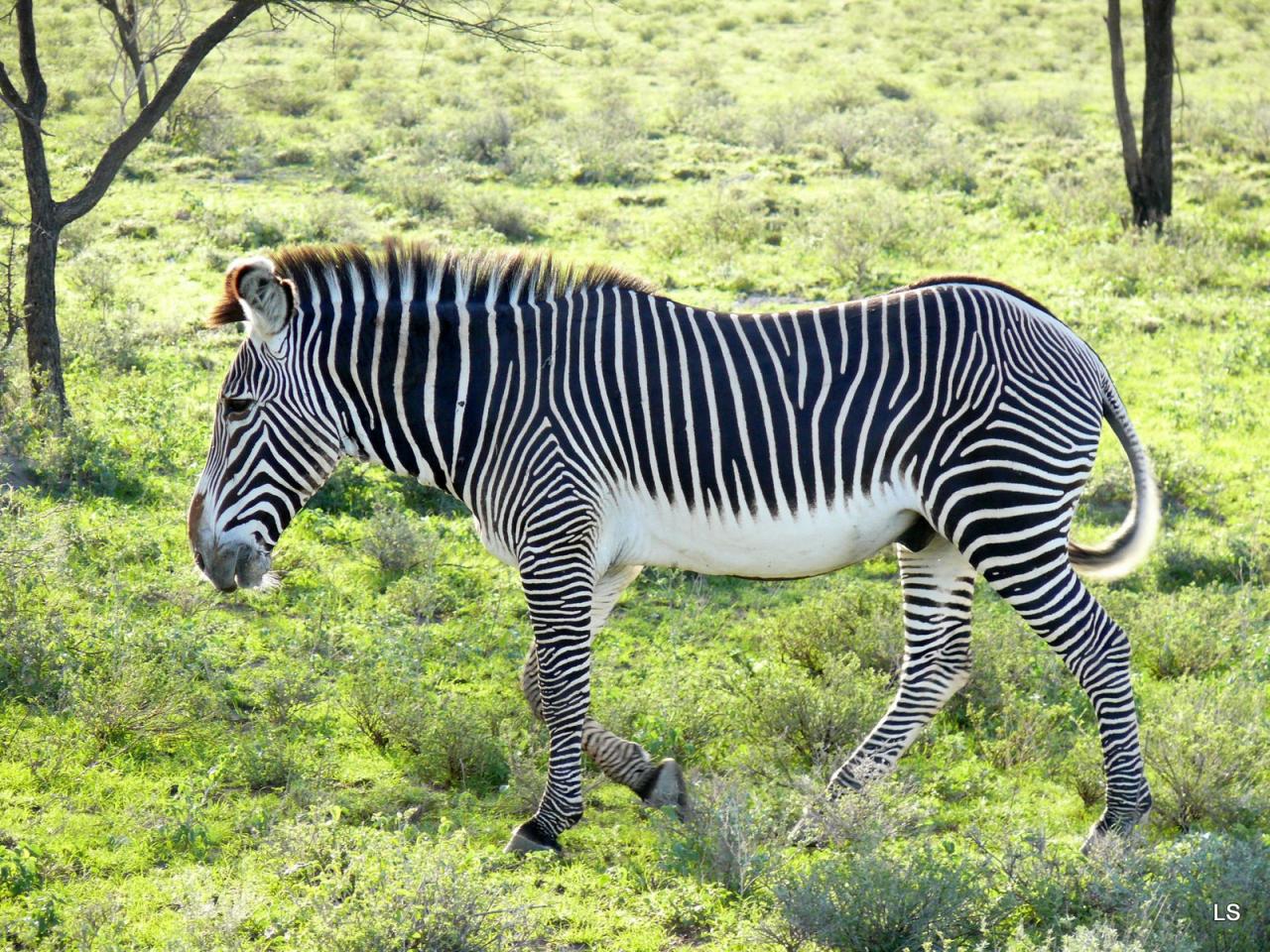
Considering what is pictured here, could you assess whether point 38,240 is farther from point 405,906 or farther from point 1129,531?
point 1129,531

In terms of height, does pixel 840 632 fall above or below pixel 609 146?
below

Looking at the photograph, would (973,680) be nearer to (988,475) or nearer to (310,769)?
(988,475)

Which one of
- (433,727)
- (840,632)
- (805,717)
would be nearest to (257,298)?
(433,727)

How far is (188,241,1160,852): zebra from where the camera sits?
17.0 feet

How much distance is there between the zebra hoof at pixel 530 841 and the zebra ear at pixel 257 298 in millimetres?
2348

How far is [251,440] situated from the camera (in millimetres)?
5199

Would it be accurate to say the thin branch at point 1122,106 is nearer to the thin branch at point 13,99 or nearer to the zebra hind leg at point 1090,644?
the zebra hind leg at point 1090,644

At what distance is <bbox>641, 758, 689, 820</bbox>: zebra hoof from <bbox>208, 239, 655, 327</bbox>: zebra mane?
2.22 metres

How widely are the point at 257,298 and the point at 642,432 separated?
1.68m

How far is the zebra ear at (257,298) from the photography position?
16.3 feet

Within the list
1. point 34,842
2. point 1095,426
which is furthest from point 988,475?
point 34,842

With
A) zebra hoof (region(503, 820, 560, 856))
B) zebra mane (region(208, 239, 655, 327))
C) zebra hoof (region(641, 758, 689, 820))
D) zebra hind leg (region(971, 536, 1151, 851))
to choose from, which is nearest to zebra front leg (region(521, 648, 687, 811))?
zebra hoof (region(641, 758, 689, 820))

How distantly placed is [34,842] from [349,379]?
2.29 metres

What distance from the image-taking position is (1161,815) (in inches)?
220
